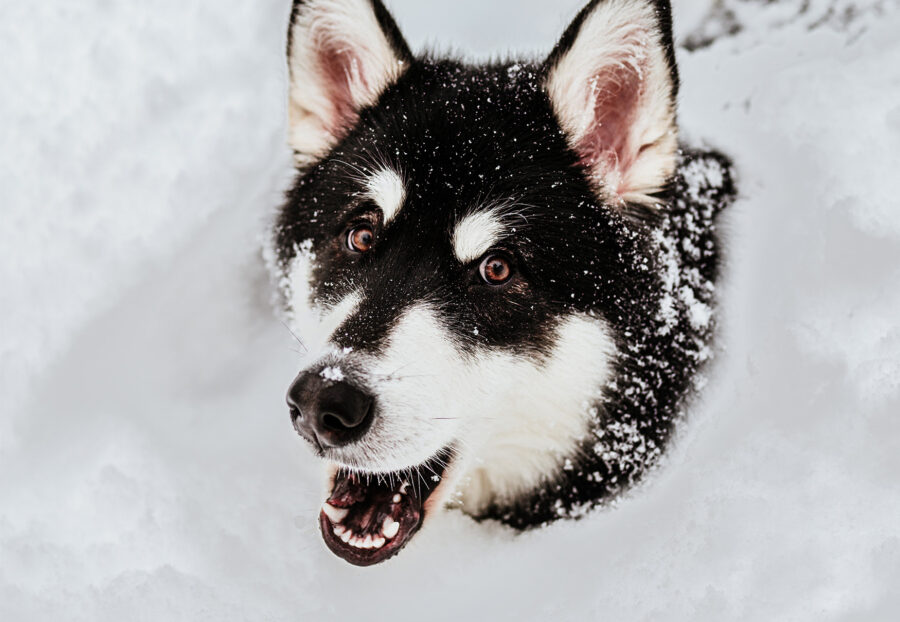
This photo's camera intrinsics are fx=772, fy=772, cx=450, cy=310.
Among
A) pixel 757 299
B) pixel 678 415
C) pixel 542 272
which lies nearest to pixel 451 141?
pixel 542 272

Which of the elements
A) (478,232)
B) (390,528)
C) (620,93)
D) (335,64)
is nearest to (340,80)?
(335,64)

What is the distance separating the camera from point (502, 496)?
281 centimetres

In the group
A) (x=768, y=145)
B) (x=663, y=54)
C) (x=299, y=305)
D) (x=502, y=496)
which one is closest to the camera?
(x=663, y=54)

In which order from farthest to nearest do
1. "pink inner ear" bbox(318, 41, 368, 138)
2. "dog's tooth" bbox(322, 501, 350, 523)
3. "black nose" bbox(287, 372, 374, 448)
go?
1. "pink inner ear" bbox(318, 41, 368, 138)
2. "dog's tooth" bbox(322, 501, 350, 523)
3. "black nose" bbox(287, 372, 374, 448)

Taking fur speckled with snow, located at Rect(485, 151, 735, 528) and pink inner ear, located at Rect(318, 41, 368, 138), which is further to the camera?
pink inner ear, located at Rect(318, 41, 368, 138)

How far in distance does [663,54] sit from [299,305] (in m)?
1.38

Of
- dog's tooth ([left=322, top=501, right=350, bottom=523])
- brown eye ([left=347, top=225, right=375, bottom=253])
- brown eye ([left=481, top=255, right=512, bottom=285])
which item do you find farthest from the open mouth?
brown eye ([left=347, top=225, right=375, bottom=253])

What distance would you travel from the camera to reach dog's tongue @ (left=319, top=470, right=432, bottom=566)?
2.24 m

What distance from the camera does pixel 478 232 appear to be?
7.03 ft

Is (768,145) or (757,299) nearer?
(757,299)

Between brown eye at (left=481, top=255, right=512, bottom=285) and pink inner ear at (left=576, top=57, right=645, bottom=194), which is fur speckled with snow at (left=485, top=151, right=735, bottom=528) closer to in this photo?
pink inner ear at (left=576, top=57, right=645, bottom=194)

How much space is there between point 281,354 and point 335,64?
1386mm

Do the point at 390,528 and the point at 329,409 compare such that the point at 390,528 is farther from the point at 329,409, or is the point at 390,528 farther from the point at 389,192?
the point at 389,192

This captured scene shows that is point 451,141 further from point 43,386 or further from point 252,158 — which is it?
point 43,386
